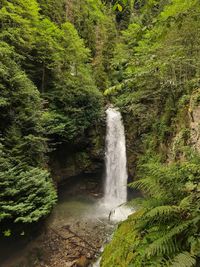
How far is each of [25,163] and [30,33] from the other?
297 inches

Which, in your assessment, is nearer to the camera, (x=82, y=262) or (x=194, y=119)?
(x=194, y=119)

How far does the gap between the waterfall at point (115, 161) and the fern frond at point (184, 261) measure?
435 inches

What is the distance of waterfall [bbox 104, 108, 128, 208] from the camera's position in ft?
44.0

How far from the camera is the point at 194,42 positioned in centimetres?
846

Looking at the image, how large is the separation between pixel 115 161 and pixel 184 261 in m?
12.6

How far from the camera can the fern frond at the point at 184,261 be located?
1.70 meters

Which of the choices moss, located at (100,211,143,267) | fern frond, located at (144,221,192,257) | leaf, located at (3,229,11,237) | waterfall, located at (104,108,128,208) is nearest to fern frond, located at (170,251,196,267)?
fern frond, located at (144,221,192,257)

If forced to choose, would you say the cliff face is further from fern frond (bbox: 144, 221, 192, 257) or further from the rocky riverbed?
the rocky riverbed

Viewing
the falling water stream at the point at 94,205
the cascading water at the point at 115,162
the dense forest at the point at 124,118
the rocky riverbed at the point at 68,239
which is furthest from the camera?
the cascading water at the point at 115,162

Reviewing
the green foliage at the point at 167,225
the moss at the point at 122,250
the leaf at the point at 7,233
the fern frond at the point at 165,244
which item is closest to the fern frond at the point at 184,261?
the green foliage at the point at 167,225

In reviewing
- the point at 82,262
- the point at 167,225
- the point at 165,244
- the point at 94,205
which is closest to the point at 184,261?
the point at 165,244

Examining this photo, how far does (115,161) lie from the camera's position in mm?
14328

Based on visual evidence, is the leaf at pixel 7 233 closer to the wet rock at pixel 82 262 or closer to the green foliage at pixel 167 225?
the wet rock at pixel 82 262

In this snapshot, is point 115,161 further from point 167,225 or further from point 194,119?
point 167,225
